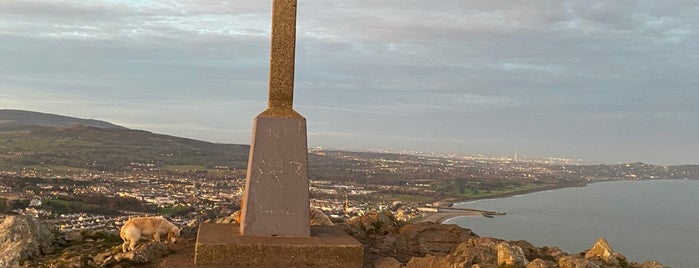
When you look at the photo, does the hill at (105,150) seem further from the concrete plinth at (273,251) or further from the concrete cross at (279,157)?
the concrete plinth at (273,251)

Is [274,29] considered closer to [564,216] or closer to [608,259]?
[608,259]

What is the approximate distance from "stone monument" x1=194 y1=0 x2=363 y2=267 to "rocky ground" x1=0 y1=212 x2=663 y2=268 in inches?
28.6

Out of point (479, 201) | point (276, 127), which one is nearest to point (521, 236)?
point (479, 201)

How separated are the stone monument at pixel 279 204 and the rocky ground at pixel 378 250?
725 millimetres

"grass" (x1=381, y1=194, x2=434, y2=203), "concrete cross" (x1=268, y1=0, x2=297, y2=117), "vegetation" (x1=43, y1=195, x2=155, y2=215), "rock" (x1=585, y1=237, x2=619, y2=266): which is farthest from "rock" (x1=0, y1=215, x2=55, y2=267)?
"grass" (x1=381, y1=194, x2=434, y2=203)

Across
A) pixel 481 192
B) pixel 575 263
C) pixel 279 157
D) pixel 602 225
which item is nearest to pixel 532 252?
pixel 575 263

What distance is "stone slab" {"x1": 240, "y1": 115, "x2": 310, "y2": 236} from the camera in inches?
416

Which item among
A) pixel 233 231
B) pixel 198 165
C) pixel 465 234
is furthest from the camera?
pixel 198 165

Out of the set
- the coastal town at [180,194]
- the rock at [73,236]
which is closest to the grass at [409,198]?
the coastal town at [180,194]

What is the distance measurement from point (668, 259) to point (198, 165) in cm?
8114

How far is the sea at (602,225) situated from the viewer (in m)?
47.0

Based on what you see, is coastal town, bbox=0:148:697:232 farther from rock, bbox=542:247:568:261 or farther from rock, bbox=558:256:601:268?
rock, bbox=558:256:601:268

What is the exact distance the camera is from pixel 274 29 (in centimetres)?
1128

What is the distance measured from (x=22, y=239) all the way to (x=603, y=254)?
457 inches
